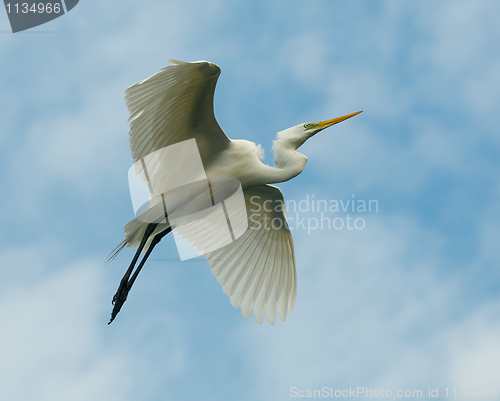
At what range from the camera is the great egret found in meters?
6.40

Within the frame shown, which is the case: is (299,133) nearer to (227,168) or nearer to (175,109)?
(227,168)

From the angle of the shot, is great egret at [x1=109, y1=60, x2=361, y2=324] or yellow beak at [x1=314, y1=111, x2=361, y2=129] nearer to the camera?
great egret at [x1=109, y1=60, x2=361, y2=324]

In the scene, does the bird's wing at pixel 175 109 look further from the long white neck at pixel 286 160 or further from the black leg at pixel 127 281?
the black leg at pixel 127 281

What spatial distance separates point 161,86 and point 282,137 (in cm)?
199

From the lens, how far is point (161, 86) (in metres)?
6.27

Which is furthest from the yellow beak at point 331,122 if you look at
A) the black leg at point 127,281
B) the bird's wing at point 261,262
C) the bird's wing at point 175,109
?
the black leg at point 127,281

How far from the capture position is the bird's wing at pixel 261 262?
8.28 metres

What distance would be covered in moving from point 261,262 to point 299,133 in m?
2.11

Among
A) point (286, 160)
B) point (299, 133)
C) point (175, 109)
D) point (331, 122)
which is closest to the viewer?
point (175, 109)

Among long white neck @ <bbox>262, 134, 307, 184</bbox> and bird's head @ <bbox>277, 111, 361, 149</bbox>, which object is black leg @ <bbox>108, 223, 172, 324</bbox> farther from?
bird's head @ <bbox>277, 111, 361, 149</bbox>

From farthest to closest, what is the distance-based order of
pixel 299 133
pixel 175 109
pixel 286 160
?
1. pixel 299 133
2. pixel 286 160
3. pixel 175 109

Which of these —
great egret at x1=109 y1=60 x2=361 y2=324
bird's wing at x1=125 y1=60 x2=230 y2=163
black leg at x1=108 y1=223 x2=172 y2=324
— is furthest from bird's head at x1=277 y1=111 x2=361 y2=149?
black leg at x1=108 y1=223 x2=172 y2=324

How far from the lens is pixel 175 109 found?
21.9ft

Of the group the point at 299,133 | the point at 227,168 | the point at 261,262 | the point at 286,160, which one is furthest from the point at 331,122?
the point at 261,262
